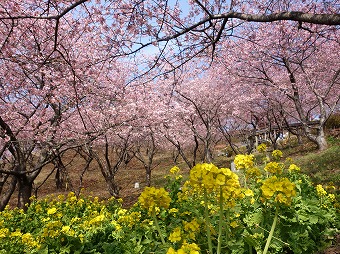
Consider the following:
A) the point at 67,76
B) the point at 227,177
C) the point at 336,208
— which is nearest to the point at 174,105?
the point at 67,76

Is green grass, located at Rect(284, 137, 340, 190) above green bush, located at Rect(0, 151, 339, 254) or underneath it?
underneath

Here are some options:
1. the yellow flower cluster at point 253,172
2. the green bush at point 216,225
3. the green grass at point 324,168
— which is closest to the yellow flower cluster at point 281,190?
the green bush at point 216,225

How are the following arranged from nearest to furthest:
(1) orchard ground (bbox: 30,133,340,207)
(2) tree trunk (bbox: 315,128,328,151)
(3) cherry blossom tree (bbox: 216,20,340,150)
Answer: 1. (1) orchard ground (bbox: 30,133,340,207)
2. (3) cherry blossom tree (bbox: 216,20,340,150)
3. (2) tree trunk (bbox: 315,128,328,151)

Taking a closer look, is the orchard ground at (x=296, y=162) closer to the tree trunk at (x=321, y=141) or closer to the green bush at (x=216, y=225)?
the tree trunk at (x=321, y=141)

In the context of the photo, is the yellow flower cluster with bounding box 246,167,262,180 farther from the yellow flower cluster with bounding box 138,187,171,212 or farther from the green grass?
the green grass

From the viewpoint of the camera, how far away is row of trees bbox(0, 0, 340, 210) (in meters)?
5.97

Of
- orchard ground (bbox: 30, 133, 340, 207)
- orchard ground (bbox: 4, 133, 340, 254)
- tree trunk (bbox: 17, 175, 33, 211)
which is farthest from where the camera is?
orchard ground (bbox: 30, 133, 340, 207)

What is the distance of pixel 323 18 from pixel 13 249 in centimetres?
518

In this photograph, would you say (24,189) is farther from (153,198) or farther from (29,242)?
(153,198)

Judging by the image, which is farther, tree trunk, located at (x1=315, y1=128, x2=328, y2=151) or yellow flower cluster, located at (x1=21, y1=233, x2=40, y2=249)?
tree trunk, located at (x1=315, y1=128, x2=328, y2=151)

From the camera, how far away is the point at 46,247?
372cm

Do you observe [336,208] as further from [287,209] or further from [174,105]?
[174,105]

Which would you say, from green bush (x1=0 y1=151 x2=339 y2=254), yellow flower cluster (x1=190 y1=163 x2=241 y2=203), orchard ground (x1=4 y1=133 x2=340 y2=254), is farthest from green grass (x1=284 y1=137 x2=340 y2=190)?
yellow flower cluster (x1=190 y1=163 x2=241 y2=203)

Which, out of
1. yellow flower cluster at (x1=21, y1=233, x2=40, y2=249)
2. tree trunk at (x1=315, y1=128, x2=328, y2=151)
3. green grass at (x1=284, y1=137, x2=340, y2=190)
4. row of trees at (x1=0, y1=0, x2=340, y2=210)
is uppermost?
row of trees at (x1=0, y1=0, x2=340, y2=210)
